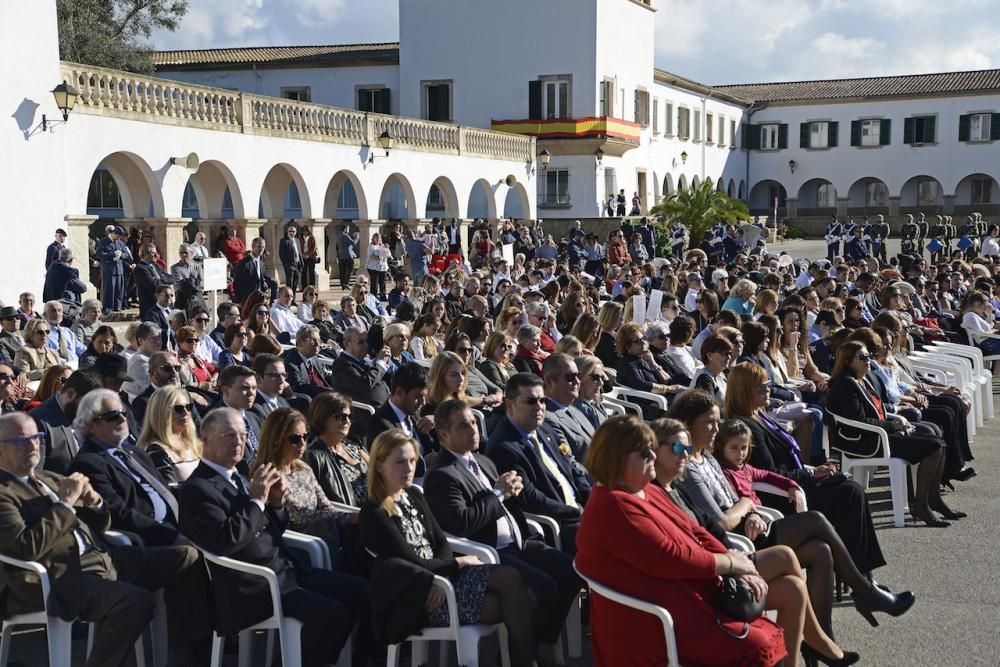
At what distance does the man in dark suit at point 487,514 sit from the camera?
5582 millimetres

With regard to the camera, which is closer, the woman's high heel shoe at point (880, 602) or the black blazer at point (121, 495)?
the black blazer at point (121, 495)

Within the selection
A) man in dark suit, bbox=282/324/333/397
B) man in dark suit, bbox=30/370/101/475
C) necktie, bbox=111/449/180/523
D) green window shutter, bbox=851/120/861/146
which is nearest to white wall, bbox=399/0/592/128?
green window shutter, bbox=851/120/861/146

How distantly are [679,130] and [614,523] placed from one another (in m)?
48.5

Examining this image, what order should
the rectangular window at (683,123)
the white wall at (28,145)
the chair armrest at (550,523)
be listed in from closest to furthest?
the chair armrest at (550,523) → the white wall at (28,145) → the rectangular window at (683,123)

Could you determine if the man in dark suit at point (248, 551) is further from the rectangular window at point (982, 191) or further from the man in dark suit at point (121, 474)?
the rectangular window at point (982, 191)

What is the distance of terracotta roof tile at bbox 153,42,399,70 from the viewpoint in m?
44.3

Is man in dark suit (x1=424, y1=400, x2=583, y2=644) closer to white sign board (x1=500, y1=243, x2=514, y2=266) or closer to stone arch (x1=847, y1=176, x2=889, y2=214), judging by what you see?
white sign board (x1=500, y1=243, x2=514, y2=266)

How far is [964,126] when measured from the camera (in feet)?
184

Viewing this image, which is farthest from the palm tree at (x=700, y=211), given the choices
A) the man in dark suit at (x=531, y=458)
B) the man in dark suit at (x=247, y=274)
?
the man in dark suit at (x=531, y=458)

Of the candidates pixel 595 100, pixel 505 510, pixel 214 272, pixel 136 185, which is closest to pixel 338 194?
pixel 136 185

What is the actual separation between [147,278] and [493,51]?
89.8ft

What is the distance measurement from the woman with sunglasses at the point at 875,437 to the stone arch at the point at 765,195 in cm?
5329

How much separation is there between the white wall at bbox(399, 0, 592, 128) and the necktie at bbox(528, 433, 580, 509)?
35847mm

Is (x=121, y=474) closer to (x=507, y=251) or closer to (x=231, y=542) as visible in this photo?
(x=231, y=542)
